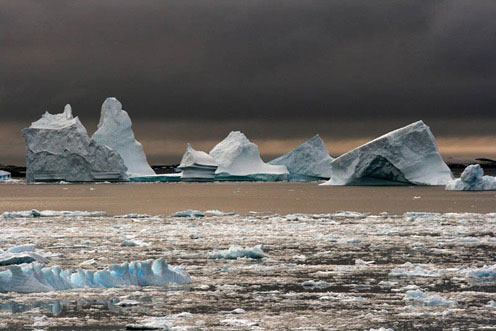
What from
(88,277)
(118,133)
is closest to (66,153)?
(118,133)

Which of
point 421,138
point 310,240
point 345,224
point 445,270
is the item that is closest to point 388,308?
point 445,270

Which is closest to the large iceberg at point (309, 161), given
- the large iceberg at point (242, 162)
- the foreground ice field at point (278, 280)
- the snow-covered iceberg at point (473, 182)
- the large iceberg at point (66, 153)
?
the large iceberg at point (242, 162)

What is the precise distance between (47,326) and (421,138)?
33279 millimetres

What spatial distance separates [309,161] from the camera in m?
64.9

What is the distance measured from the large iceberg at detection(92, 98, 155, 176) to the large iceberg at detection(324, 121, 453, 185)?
81.3 ft

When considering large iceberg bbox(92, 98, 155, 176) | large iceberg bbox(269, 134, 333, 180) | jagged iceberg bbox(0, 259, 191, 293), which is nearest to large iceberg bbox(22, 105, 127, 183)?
large iceberg bbox(92, 98, 155, 176)

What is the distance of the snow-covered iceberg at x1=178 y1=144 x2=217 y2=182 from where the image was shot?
196 ft

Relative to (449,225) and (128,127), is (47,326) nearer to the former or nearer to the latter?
(449,225)

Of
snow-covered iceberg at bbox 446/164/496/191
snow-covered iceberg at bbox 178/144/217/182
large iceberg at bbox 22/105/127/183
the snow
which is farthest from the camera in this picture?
snow-covered iceberg at bbox 178/144/217/182

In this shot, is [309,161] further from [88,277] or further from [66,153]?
[88,277]

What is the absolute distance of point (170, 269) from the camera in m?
7.45

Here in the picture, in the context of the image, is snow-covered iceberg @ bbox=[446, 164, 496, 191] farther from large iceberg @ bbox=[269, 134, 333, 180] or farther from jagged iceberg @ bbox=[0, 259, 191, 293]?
jagged iceberg @ bbox=[0, 259, 191, 293]

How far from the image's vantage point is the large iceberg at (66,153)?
50781 millimetres

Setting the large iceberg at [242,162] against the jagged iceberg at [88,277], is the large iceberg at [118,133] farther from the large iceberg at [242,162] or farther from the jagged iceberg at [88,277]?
the jagged iceberg at [88,277]
